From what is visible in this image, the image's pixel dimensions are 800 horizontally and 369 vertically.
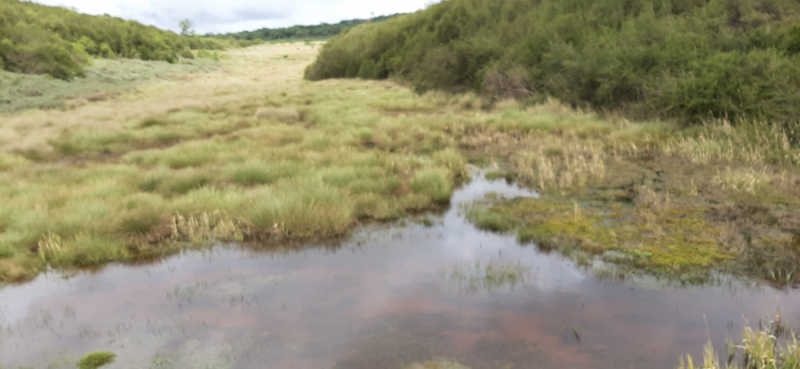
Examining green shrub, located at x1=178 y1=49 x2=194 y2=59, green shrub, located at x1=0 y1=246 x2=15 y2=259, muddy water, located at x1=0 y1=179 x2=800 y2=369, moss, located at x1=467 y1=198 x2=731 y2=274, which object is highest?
green shrub, located at x1=178 y1=49 x2=194 y2=59

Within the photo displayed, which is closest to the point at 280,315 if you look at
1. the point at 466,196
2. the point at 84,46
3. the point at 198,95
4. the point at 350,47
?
the point at 466,196

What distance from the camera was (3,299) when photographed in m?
5.15

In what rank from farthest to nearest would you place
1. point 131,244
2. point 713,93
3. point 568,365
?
1. point 713,93
2. point 131,244
3. point 568,365

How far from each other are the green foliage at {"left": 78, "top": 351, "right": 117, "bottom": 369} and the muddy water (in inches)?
4.4

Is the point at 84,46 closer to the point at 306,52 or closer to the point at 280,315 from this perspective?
the point at 280,315

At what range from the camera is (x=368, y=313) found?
184 inches

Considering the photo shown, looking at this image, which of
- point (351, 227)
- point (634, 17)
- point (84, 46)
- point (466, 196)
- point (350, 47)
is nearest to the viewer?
point (351, 227)

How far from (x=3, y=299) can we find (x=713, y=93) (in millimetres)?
14019

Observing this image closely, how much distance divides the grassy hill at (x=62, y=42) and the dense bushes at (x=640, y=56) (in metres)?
20.1

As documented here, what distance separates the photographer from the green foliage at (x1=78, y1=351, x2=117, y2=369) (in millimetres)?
3885

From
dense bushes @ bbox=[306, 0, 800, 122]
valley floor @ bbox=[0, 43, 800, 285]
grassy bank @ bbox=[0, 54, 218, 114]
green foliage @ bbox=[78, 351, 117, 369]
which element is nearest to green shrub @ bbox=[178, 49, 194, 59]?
grassy bank @ bbox=[0, 54, 218, 114]

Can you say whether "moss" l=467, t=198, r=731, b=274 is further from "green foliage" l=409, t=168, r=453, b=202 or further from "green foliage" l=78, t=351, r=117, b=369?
"green foliage" l=78, t=351, r=117, b=369

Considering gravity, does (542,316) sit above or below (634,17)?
below

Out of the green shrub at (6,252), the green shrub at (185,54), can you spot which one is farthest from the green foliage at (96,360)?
the green shrub at (185,54)
